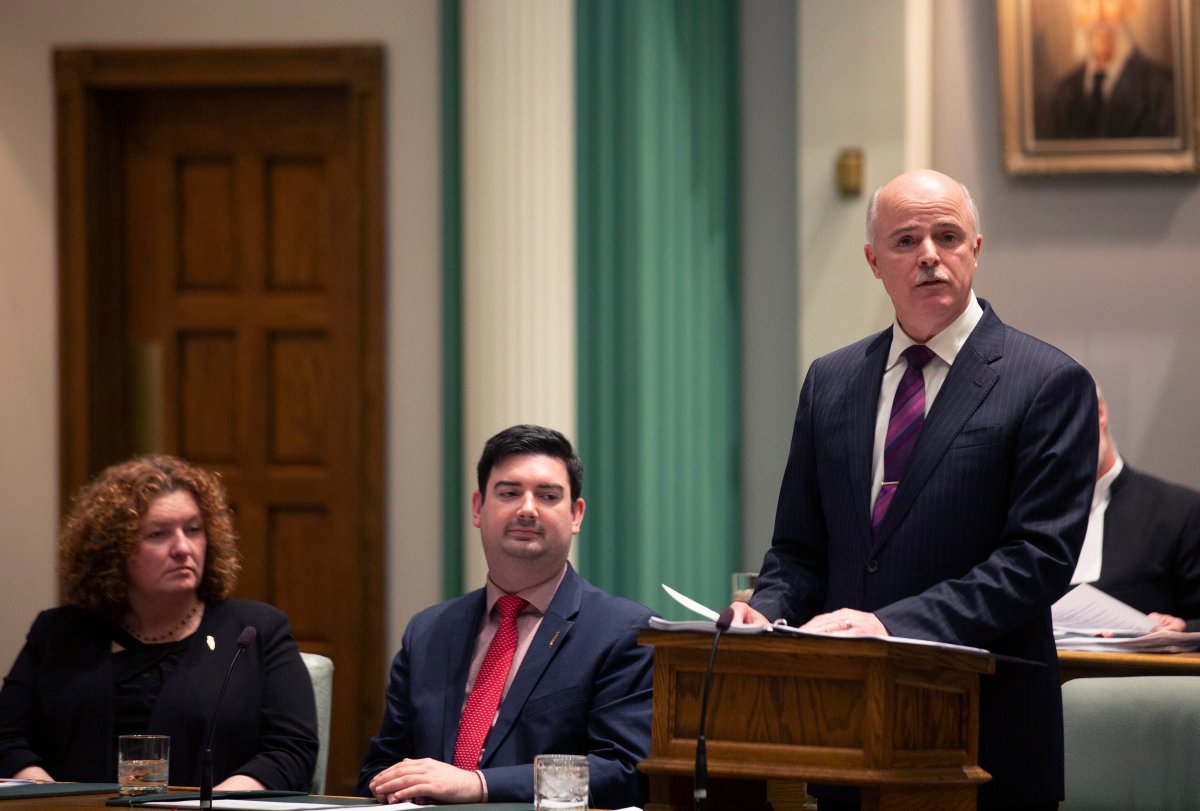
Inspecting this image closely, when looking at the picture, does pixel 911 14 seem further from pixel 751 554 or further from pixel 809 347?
pixel 751 554

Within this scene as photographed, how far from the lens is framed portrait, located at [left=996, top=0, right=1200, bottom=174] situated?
205 inches

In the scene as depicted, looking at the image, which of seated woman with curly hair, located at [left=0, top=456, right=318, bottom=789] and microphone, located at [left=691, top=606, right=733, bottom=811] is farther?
seated woman with curly hair, located at [left=0, top=456, right=318, bottom=789]

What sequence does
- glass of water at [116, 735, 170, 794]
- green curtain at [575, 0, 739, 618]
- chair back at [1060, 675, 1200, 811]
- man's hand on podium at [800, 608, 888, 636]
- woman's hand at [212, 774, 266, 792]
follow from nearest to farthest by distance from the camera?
man's hand on podium at [800, 608, 888, 636], glass of water at [116, 735, 170, 794], chair back at [1060, 675, 1200, 811], woman's hand at [212, 774, 266, 792], green curtain at [575, 0, 739, 618]

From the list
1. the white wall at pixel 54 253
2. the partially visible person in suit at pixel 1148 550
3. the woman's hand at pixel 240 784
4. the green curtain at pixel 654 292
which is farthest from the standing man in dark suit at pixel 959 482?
the white wall at pixel 54 253

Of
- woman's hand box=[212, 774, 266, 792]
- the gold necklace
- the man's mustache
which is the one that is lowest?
woman's hand box=[212, 774, 266, 792]

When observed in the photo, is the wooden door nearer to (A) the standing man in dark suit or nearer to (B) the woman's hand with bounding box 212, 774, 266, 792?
(B) the woman's hand with bounding box 212, 774, 266, 792

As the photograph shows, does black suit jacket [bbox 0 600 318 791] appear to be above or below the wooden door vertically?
below

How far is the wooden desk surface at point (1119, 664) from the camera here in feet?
11.3

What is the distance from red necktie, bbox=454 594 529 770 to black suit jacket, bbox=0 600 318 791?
0.48 m

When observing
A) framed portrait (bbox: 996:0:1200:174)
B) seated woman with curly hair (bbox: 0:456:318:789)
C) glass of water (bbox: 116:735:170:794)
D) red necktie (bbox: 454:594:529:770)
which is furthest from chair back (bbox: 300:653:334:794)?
framed portrait (bbox: 996:0:1200:174)

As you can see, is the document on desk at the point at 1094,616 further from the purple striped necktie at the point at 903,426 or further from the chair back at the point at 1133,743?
the purple striped necktie at the point at 903,426

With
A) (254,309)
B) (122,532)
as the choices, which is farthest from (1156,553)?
(254,309)

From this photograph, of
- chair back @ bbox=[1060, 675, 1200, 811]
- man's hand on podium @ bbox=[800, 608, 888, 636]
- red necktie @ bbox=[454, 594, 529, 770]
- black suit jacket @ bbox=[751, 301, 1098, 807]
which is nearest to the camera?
man's hand on podium @ bbox=[800, 608, 888, 636]

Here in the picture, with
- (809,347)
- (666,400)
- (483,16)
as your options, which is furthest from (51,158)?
(809,347)
